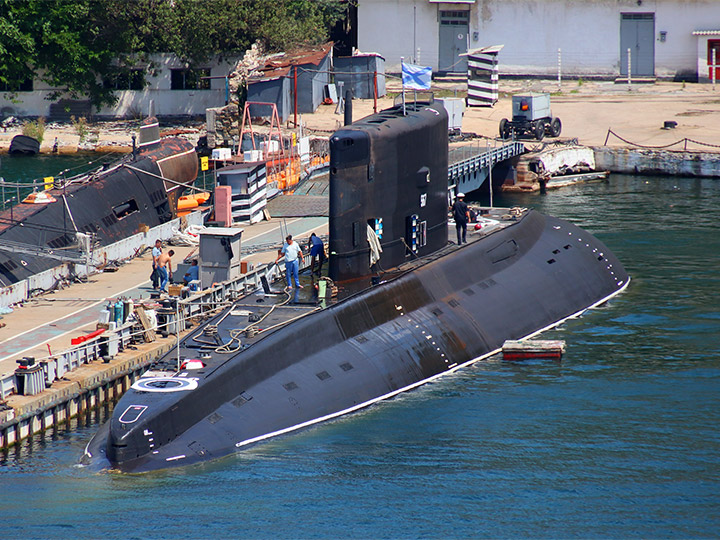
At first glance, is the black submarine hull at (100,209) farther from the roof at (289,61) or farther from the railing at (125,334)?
the roof at (289,61)

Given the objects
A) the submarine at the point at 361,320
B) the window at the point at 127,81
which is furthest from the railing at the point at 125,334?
the window at the point at 127,81

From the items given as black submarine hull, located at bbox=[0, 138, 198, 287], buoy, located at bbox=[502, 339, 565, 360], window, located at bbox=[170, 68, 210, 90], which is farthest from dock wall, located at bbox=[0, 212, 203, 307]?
window, located at bbox=[170, 68, 210, 90]

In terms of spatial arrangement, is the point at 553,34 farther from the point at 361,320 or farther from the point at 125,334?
the point at 125,334

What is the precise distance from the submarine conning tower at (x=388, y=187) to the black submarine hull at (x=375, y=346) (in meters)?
0.95

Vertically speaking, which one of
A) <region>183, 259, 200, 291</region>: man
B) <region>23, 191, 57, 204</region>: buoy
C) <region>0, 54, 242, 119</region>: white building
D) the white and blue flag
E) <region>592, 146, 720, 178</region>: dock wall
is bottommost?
<region>183, 259, 200, 291</region>: man

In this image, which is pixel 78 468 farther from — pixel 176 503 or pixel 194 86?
pixel 194 86

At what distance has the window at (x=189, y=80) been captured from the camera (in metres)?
82.4

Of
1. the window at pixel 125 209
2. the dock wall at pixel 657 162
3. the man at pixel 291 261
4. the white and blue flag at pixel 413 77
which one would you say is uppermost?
the white and blue flag at pixel 413 77

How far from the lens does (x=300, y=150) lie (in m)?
61.0

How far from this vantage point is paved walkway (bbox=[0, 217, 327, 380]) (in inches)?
1256

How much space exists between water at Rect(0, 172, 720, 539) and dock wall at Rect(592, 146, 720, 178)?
33319 mm

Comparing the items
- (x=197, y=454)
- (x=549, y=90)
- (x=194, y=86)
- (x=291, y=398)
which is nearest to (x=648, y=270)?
(x=291, y=398)

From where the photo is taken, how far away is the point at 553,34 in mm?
82688

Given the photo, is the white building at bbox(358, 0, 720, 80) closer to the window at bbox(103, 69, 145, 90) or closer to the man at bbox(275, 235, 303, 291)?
the window at bbox(103, 69, 145, 90)
